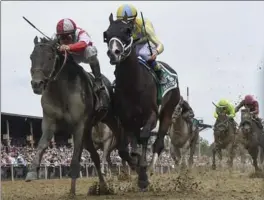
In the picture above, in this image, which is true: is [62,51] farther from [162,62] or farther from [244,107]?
[244,107]

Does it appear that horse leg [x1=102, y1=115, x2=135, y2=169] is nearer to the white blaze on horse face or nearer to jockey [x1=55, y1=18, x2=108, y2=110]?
jockey [x1=55, y1=18, x2=108, y2=110]

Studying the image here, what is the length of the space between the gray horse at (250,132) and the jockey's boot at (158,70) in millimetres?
9144

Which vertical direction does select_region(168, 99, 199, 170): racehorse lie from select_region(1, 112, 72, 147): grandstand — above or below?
below

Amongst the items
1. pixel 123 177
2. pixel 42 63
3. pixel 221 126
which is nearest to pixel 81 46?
pixel 42 63

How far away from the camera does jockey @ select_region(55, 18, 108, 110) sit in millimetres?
9848

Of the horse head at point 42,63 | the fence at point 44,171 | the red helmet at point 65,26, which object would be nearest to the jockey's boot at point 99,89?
the red helmet at point 65,26

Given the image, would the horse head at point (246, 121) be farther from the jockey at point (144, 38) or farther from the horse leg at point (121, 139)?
the jockey at point (144, 38)

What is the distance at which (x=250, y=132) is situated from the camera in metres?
19.7

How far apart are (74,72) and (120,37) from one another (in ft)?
3.28

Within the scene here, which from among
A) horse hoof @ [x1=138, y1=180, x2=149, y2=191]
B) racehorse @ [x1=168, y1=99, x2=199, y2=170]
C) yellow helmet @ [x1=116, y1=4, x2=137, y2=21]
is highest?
yellow helmet @ [x1=116, y1=4, x2=137, y2=21]

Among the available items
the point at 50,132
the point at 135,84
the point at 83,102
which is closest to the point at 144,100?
the point at 135,84

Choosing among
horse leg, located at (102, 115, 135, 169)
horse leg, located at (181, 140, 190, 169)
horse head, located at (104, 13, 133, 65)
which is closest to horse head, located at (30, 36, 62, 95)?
horse head, located at (104, 13, 133, 65)

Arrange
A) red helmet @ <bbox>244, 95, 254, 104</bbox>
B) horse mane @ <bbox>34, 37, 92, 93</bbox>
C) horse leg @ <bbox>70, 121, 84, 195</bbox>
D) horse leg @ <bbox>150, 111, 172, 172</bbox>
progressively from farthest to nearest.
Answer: red helmet @ <bbox>244, 95, 254, 104</bbox>
horse leg @ <bbox>150, 111, 172, 172</bbox>
horse mane @ <bbox>34, 37, 92, 93</bbox>
horse leg @ <bbox>70, 121, 84, 195</bbox>

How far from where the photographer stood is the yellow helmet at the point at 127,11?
407 inches
